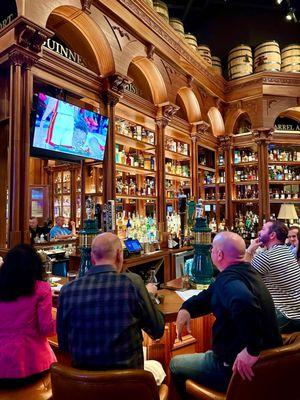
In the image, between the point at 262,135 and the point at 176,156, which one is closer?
the point at 176,156

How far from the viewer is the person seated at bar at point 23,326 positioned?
1610 millimetres

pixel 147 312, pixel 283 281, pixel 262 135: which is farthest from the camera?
pixel 262 135

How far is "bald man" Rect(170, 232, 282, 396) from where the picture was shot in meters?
1.31

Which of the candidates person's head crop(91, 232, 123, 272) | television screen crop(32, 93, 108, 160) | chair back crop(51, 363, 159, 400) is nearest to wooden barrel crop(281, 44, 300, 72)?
television screen crop(32, 93, 108, 160)

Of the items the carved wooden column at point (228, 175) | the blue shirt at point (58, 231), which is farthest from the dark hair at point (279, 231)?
the carved wooden column at point (228, 175)

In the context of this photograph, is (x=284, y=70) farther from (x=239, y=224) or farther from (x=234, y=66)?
(x=239, y=224)

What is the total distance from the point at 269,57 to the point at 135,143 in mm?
3614

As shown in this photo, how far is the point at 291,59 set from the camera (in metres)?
6.43

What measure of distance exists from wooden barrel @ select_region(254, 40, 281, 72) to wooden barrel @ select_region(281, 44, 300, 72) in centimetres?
20

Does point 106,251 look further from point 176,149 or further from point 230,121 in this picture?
point 230,121

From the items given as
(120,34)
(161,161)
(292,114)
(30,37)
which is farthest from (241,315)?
(292,114)

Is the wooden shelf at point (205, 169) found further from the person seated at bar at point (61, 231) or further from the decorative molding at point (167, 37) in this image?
the person seated at bar at point (61, 231)

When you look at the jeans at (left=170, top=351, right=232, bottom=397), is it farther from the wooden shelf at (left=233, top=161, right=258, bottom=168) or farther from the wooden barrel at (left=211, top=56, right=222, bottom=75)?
the wooden barrel at (left=211, top=56, right=222, bottom=75)

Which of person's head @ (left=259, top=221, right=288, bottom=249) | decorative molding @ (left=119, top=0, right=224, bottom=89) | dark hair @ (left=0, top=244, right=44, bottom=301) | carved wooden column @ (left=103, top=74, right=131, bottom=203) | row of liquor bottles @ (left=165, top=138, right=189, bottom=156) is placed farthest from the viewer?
row of liquor bottles @ (left=165, top=138, right=189, bottom=156)
